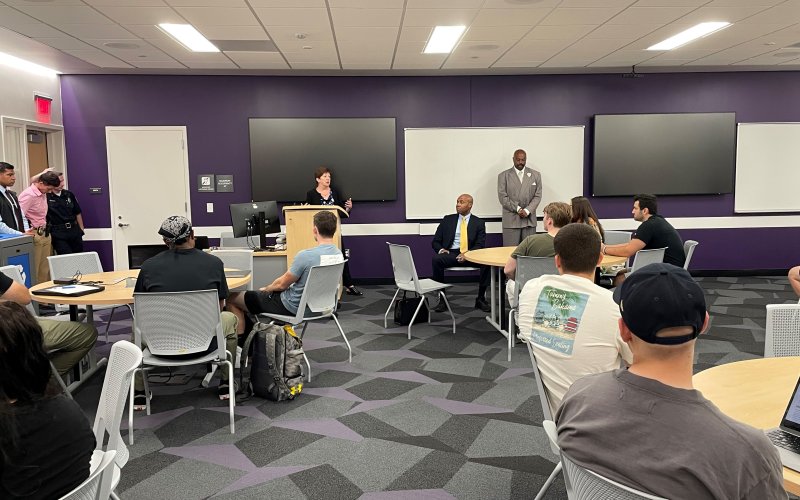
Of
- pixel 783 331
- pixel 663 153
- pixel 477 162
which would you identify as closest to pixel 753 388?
pixel 783 331

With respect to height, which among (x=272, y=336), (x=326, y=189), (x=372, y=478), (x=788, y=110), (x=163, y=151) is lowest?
(x=372, y=478)

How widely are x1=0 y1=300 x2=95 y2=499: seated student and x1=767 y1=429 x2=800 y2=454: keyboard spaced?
1.84m

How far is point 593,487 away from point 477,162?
7450 mm

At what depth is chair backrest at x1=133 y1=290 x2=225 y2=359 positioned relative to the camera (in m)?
3.28

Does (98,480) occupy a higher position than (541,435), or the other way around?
(98,480)

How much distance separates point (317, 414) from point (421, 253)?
197 inches

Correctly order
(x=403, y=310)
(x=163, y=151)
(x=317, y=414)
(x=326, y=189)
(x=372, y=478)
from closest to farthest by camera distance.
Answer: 1. (x=372, y=478)
2. (x=317, y=414)
3. (x=403, y=310)
4. (x=326, y=189)
5. (x=163, y=151)

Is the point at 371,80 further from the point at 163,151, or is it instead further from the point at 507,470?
the point at 507,470

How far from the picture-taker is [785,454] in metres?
1.49

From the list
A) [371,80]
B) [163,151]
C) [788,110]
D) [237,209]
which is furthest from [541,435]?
[788,110]

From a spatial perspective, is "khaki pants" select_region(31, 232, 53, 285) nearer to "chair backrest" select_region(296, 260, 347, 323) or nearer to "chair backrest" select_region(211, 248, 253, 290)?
"chair backrest" select_region(211, 248, 253, 290)

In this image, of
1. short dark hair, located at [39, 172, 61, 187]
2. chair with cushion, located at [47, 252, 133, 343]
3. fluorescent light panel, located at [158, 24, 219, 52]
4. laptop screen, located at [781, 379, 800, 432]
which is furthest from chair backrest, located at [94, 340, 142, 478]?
short dark hair, located at [39, 172, 61, 187]

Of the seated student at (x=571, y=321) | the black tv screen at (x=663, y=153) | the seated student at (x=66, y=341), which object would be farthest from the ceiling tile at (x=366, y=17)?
the black tv screen at (x=663, y=153)

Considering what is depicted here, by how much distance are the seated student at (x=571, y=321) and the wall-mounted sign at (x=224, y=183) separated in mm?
6581
